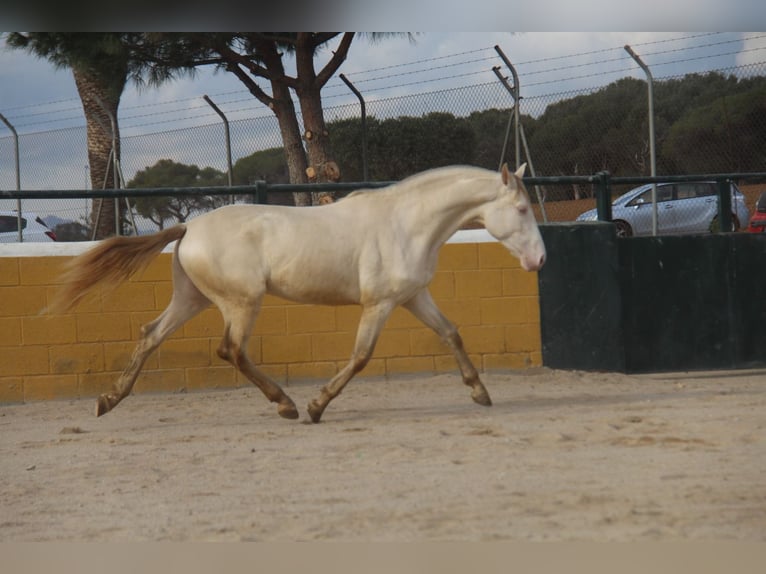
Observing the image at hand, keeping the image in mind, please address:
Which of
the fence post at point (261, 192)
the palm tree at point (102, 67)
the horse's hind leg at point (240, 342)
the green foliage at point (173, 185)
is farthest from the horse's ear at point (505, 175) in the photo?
the palm tree at point (102, 67)

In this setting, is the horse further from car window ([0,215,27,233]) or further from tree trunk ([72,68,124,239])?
car window ([0,215,27,233])

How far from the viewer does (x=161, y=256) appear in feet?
25.6

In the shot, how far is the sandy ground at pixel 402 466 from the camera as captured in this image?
3678 millimetres

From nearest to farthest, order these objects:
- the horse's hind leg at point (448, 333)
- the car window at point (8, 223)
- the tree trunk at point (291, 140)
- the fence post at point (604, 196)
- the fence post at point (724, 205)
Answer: the horse's hind leg at point (448, 333) < the fence post at point (604, 196) < the fence post at point (724, 205) < the tree trunk at point (291, 140) < the car window at point (8, 223)

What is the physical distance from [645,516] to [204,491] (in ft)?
5.95

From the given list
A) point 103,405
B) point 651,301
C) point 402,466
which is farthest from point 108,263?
point 651,301

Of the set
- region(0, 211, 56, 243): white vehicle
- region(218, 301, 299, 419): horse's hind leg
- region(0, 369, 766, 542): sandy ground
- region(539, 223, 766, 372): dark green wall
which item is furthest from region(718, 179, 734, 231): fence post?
region(0, 211, 56, 243): white vehicle

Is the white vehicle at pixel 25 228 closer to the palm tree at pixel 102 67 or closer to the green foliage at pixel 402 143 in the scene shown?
the palm tree at pixel 102 67

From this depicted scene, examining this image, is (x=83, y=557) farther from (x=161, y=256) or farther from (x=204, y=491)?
(x=161, y=256)

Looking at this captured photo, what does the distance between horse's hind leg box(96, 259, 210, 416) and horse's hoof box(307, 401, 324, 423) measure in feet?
3.16

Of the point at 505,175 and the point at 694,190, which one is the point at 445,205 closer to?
the point at 505,175

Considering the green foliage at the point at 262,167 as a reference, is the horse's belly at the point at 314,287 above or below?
below

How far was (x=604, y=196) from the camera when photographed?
8.38 meters

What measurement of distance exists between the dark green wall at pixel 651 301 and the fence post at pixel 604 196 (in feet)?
0.84
